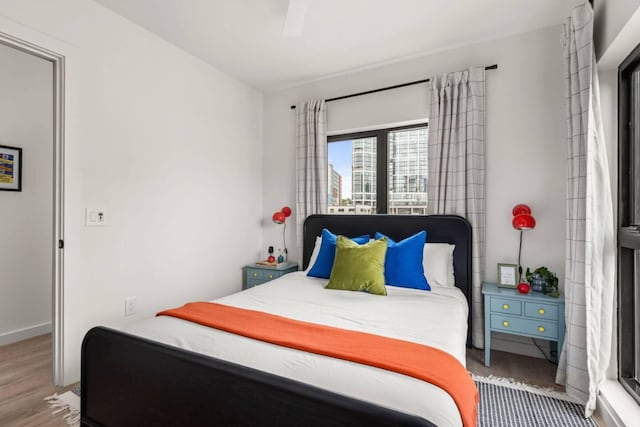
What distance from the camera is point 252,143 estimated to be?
3.89 metres

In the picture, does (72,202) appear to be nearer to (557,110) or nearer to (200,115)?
(200,115)

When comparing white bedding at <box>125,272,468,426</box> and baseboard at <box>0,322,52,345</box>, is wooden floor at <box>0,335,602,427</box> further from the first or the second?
white bedding at <box>125,272,468,426</box>

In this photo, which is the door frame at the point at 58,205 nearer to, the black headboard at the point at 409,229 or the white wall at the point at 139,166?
the white wall at the point at 139,166

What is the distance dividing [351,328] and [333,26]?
7.61 ft

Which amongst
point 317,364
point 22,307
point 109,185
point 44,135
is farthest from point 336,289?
point 44,135

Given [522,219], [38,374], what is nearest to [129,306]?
[38,374]

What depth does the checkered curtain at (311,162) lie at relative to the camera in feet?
11.6

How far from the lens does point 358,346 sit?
1.35 metres

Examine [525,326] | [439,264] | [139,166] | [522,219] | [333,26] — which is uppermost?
[333,26]

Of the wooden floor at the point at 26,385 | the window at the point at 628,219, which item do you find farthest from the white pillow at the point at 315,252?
the window at the point at 628,219

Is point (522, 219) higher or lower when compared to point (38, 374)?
higher

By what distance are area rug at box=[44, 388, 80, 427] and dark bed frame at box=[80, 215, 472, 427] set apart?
0.51 m

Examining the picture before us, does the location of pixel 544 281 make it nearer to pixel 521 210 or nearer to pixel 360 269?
pixel 521 210

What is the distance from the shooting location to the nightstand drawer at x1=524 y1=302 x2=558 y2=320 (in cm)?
224
